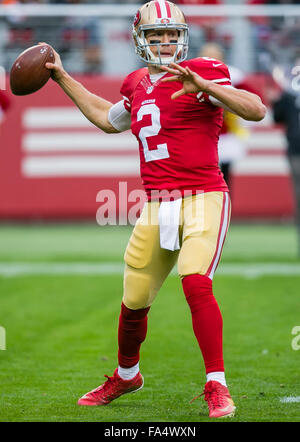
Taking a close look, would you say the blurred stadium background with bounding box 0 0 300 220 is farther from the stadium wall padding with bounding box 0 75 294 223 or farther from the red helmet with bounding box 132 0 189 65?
the red helmet with bounding box 132 0 189 65

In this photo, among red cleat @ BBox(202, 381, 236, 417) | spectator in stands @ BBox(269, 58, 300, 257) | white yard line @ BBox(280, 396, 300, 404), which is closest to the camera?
red cleat @ BBox(202, 381, 236, 417)

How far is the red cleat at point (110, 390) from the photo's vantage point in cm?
365

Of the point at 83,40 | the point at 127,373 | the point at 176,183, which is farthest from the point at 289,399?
the point at 83,40

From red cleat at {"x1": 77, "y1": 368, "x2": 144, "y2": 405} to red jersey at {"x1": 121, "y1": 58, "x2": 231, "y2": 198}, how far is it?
85cm

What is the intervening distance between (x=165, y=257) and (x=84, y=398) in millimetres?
703

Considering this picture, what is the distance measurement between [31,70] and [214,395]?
1621mm

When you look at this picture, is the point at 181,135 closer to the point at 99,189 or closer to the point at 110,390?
the point at 110,390

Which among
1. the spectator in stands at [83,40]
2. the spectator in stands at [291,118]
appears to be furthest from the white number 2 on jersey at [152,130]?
the spectator in stands at [83,40]

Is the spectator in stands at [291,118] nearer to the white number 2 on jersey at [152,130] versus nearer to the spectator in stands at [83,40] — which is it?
the spectator in stands at [83,40]

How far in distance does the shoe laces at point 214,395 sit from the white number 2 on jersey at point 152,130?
953 mm

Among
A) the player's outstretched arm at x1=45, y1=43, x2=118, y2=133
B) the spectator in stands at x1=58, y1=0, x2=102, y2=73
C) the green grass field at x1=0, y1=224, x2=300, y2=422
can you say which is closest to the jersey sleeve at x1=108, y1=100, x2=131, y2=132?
the player's outstretched arm at x1=45, y1=43, x2=118, y2=133

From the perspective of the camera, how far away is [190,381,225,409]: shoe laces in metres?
3.24

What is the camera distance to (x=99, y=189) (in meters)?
10.5
